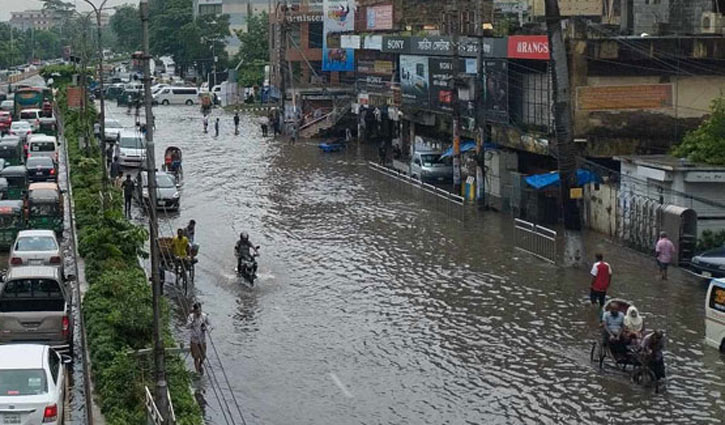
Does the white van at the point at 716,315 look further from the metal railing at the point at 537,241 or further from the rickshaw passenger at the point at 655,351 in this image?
the metal railing at the point at 537,241

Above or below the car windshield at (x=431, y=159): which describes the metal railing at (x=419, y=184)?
below

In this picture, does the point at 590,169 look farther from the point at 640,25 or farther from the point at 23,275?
the point at 23,275

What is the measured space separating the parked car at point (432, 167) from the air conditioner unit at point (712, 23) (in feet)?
38.7

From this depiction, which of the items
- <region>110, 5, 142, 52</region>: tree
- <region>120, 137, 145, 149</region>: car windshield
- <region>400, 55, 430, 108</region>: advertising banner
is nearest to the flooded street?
<region>120, 137, 145, 149</region>: car windshield

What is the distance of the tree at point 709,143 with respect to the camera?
3312 centimetres

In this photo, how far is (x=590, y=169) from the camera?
3803 cm

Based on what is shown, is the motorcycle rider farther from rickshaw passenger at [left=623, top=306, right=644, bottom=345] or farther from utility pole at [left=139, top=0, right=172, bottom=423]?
utility pole at [left=139, top=0, right=172, bottom=423]

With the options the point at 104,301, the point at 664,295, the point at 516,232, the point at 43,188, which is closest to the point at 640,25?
the point at 516,232

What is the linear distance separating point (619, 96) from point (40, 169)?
2103cm

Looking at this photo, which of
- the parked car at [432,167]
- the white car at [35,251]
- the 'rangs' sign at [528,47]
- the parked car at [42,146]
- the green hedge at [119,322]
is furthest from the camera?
the parked car at [42,146]

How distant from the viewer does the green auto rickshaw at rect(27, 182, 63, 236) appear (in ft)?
115

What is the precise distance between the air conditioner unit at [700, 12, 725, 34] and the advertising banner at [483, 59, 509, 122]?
7087 mm

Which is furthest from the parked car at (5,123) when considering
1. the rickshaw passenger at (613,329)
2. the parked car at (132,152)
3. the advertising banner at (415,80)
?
the rickshaw passenger at (613,329)

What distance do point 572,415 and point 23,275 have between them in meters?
10.1
